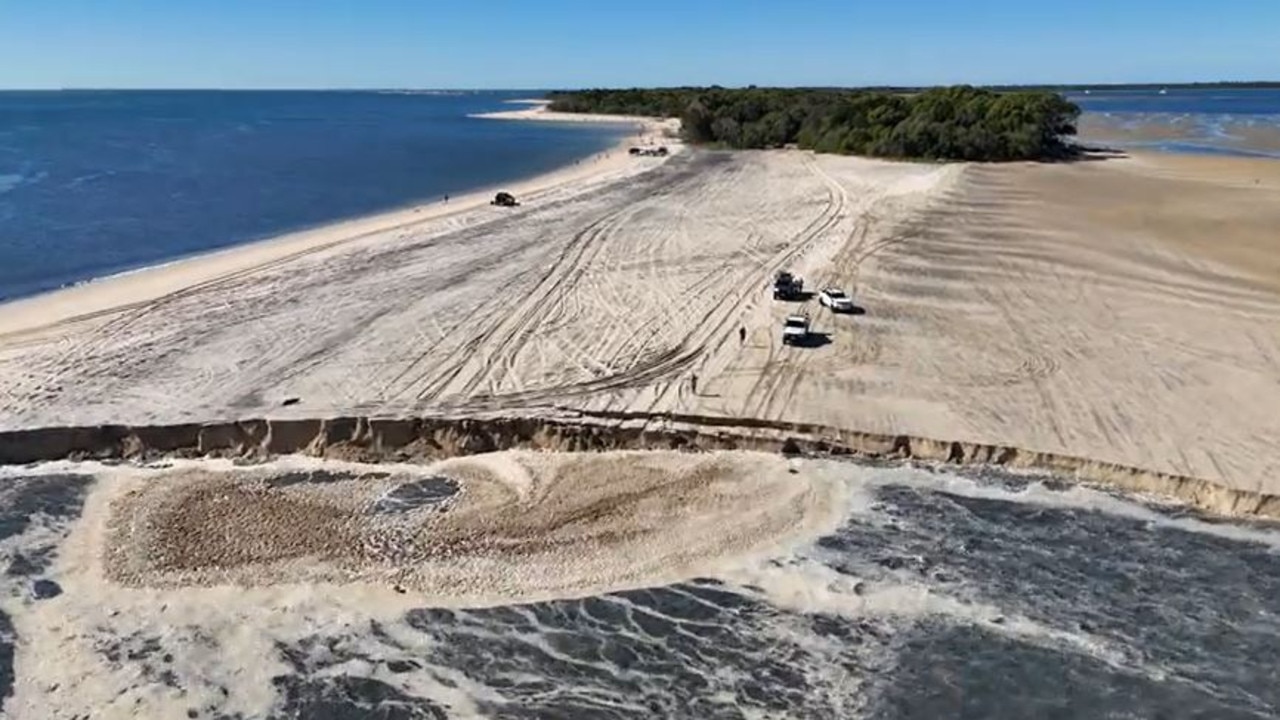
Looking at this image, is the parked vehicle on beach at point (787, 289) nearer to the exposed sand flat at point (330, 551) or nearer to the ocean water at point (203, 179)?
the exposed sand flat at point (330, 551)

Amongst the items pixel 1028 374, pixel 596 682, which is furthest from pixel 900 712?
pixel 1028 374

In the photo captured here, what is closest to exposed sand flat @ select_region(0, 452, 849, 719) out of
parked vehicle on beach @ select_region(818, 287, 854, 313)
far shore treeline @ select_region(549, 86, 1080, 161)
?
parked vehicle on beach @ select_region(818, 287, 854, 313)

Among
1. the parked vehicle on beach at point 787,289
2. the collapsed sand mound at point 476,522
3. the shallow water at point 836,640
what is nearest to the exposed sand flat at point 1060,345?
the parked vehicle on beach at point 787,289

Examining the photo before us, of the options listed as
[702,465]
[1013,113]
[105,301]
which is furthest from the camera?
[1013,113]

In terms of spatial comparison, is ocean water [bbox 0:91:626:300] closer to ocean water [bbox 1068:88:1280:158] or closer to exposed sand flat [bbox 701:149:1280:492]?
exposed sand flat [bbox 701:149:1280:492]

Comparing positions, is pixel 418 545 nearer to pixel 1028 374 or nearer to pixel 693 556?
pixel 693 556

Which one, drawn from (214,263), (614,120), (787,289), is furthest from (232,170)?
(614,120)

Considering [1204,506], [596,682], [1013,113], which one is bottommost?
[596,682]
